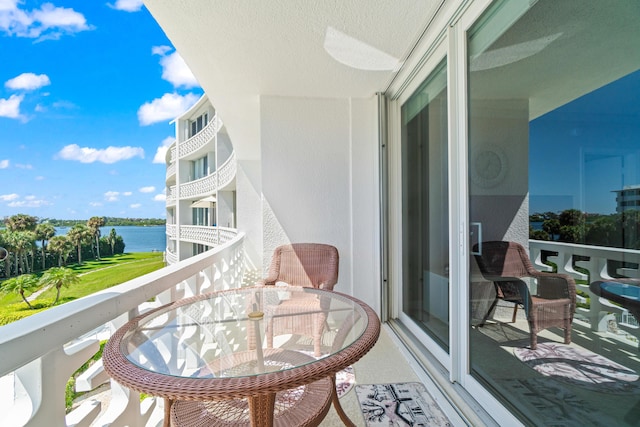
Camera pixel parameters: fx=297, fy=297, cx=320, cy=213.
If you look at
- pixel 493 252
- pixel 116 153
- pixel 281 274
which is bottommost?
pixel 281 274

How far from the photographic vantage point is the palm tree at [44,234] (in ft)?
29.6

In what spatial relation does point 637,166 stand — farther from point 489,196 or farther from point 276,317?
point 276,317

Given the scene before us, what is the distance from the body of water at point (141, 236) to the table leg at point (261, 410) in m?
13.2

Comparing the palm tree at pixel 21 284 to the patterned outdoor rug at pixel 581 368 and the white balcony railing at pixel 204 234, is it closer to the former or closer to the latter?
the white balcony railing at pixel 204 234

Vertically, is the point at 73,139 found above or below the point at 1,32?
below

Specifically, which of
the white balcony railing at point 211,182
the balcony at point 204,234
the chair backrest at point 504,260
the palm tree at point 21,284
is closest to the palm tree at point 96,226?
the balcony at point 204,234

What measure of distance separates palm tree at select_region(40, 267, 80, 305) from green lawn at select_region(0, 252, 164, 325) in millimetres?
243

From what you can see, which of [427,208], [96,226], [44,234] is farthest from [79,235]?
[427,208]

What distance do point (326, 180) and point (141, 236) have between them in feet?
62.9

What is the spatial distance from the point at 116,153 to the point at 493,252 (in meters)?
48.4

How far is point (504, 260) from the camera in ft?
5.09

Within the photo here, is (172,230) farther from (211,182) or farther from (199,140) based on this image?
(211,182)

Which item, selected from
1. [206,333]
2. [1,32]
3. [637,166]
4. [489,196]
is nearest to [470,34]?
[489,196]

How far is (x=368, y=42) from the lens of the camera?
2250 mm
